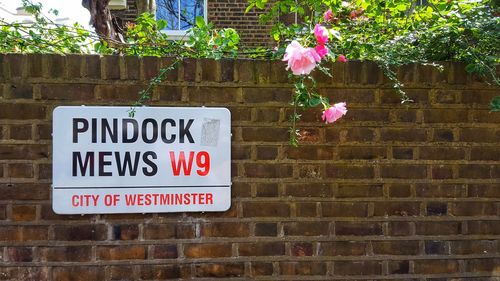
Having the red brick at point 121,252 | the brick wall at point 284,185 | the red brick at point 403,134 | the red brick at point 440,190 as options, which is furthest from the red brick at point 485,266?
the red brick at point 121,252

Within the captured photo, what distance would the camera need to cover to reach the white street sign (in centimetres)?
248

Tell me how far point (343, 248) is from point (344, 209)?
218 millimetres

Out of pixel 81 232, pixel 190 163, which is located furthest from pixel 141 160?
pixel 81 232

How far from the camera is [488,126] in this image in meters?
2.74

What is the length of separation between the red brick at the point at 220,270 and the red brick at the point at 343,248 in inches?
18.1

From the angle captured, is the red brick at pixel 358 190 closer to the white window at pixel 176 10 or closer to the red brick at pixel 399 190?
the red brick at pixel 399 190

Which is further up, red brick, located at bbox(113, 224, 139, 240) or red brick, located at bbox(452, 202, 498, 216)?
red brick, located at bbox(452, 202, 498, 216)

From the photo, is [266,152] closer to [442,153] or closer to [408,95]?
[408,95]

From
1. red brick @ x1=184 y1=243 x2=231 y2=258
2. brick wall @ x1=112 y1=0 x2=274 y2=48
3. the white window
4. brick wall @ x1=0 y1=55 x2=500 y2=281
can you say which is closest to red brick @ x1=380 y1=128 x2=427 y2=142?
brick wall @ x1=0 y1=55 x2=500 y2=281

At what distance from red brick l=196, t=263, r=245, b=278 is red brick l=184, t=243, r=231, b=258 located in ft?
0.17

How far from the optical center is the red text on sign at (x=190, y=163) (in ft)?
8.32

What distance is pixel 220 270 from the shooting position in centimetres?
260

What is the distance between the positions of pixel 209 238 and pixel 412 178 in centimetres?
118

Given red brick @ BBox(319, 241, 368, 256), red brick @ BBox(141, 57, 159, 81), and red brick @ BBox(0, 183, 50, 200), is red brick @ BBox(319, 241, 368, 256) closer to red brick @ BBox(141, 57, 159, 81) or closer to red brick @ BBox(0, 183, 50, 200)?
red brick @ BBox(141, 57, 159, 81)
